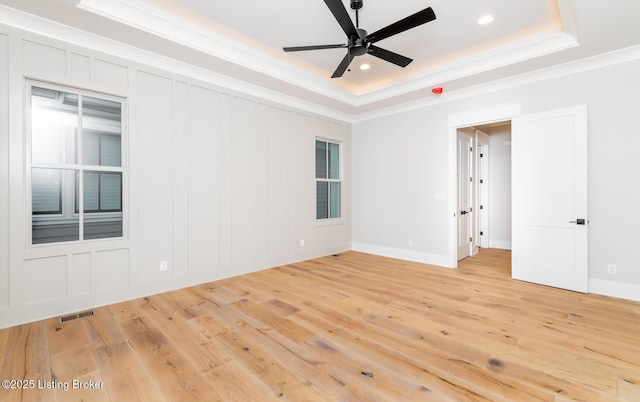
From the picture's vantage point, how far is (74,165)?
3.11 metres

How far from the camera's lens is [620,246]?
3504 millimetres

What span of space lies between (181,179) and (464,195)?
194 inches

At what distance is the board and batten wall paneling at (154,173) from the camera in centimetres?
350

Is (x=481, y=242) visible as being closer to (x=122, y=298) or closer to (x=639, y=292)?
(x=639, y=292)

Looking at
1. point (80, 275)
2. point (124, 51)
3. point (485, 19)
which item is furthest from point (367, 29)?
point (80, 275)

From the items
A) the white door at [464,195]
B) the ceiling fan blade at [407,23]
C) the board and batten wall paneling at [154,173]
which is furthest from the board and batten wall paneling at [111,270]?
the white door at [464,195]

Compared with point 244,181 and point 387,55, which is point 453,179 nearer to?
point 387,55

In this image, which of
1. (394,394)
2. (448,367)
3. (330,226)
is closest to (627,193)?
(448,367)

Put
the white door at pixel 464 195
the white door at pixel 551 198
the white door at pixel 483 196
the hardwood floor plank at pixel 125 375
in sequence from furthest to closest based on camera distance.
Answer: the white door at pixel 483 196 < the white door at pixel 464 195 < the white door at pixel 551 198 < the hardwood floor plank at pixel 125 375

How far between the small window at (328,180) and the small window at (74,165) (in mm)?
3338

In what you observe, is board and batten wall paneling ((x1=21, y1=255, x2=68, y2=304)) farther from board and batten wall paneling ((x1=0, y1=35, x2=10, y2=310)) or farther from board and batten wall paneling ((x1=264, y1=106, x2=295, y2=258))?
board and batten wall paneling ((x1=264, y1=106, x2=295, y2=258))

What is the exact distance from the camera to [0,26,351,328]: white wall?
278cm

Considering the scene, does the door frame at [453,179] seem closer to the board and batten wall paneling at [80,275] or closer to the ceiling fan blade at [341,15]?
the ceiling fan blade at [341,15]

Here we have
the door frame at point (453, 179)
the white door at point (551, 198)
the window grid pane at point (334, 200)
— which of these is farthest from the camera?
the window grid pane at point (334, 200)
